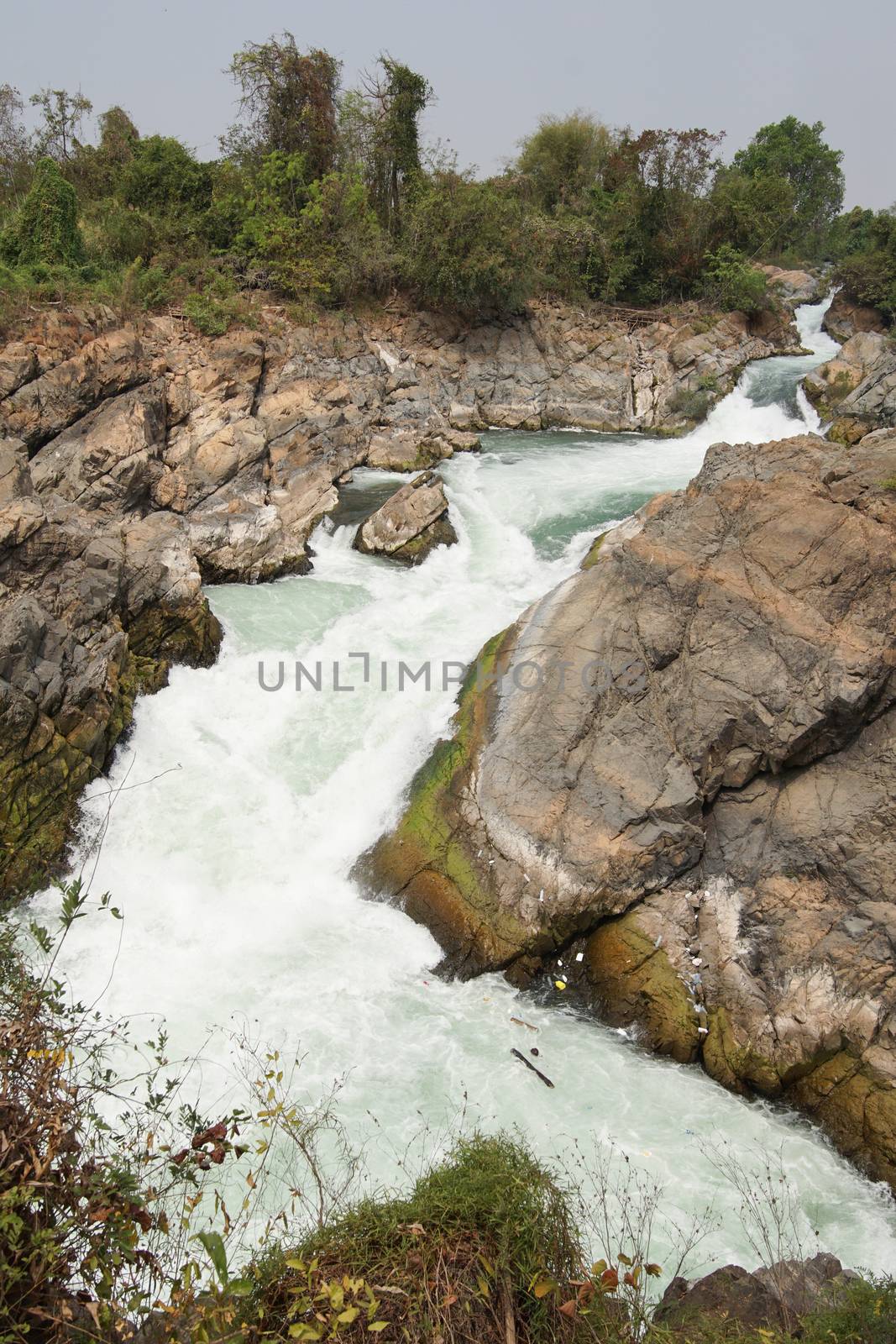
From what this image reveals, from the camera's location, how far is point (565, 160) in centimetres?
3183

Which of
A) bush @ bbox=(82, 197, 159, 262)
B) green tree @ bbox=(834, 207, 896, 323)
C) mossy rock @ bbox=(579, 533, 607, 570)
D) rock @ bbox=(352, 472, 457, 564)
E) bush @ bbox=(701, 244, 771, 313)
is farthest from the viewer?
bush @ bbox=(701, 244, 771, 313)

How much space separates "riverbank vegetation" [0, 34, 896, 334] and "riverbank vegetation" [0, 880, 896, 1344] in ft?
62.8

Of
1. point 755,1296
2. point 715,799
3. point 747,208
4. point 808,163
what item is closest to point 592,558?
point 715,799

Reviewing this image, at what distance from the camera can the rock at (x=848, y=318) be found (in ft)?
86.1

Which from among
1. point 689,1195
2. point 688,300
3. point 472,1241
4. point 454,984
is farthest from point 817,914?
point 688,300

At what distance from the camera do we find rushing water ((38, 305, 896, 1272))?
7.17 meters

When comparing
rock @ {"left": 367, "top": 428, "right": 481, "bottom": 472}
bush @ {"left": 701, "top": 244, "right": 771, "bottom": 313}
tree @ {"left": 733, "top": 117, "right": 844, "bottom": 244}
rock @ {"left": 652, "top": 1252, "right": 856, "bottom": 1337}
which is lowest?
rock @ {"left": 652, "top": 1252, "right": 856, "bottom": 1337}

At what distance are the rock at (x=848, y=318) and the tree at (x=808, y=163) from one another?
2221cm

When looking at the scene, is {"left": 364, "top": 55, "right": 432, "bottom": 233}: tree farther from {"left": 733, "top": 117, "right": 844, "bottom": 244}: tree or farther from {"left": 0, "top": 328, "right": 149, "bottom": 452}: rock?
{"left": 733, "top": 117, "right": 844, "bottom": 244}: tree

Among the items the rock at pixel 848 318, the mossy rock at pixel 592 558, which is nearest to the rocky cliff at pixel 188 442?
the rock at pixel 848 318

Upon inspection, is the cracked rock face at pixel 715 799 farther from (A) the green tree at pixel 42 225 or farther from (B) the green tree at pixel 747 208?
(B) the green tree at pixel 747 208

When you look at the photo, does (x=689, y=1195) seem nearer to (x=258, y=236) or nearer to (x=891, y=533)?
(x=891, y=533)

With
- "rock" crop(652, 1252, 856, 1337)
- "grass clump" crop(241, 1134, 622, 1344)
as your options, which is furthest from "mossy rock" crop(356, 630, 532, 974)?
"grass clump" crop(241, 1134, 622, 1344)

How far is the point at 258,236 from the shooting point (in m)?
23.5
